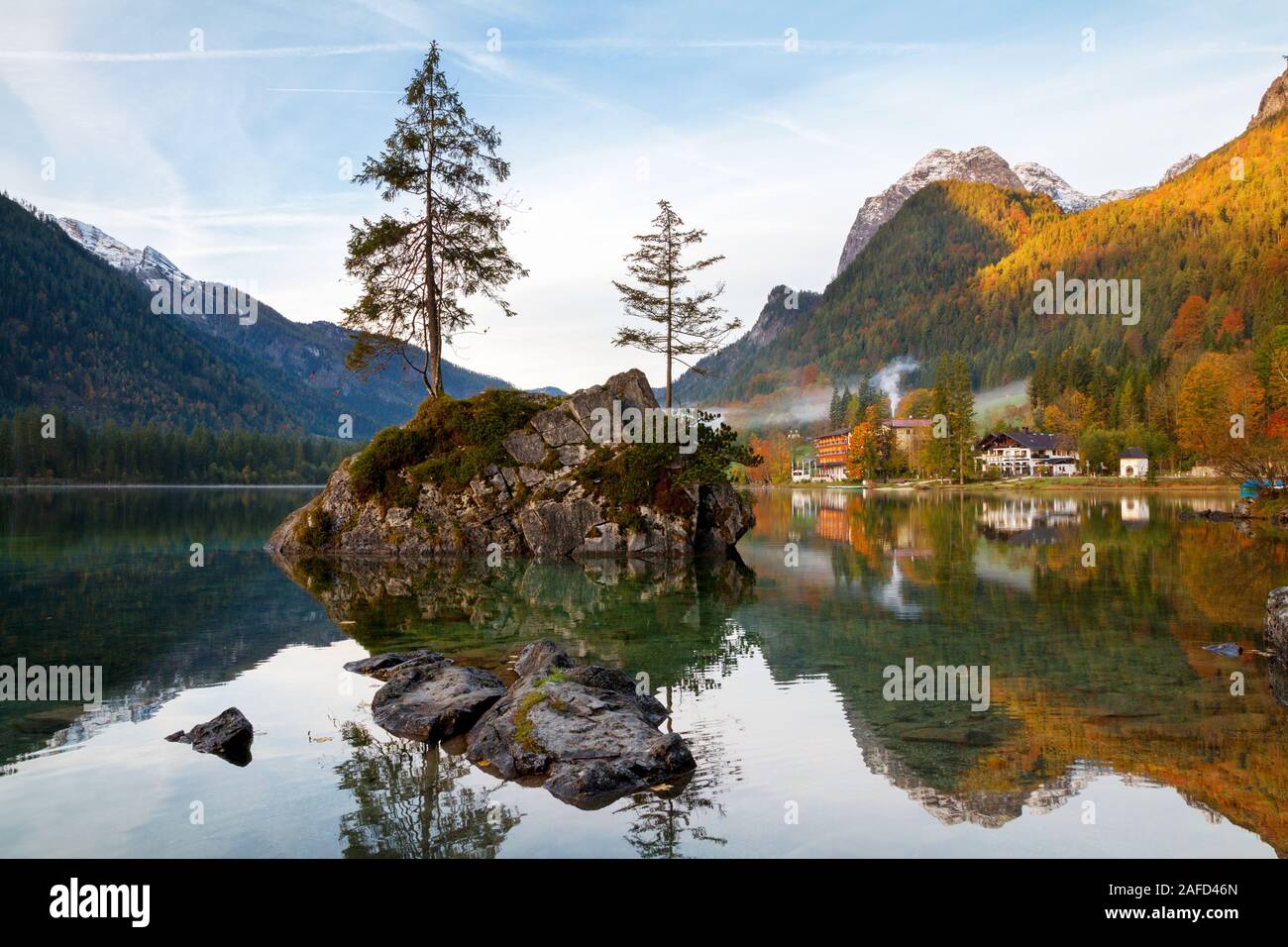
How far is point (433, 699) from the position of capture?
1223cm

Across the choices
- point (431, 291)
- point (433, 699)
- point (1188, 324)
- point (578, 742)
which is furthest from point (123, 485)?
point (1188, 324)

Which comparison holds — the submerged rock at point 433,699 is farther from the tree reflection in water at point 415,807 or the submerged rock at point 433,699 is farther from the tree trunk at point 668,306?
the tree trunk at point 668,306

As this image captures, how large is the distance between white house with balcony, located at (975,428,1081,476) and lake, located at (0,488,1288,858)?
133 metres

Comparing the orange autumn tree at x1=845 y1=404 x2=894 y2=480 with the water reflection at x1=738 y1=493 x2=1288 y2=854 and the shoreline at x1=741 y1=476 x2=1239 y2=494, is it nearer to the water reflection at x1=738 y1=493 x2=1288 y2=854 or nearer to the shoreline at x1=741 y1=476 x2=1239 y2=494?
the shoreline at x1=741 y1=476 x2=1239 y2=494

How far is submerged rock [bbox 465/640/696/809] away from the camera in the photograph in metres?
9.33

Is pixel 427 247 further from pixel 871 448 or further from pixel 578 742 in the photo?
pixel 871 448

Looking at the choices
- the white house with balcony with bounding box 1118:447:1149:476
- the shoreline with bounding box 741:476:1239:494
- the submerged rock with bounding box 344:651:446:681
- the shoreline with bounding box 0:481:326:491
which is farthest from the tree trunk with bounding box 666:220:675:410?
the white house with balcony with bounding box 1118:447:1149:476

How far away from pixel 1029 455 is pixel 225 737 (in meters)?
164

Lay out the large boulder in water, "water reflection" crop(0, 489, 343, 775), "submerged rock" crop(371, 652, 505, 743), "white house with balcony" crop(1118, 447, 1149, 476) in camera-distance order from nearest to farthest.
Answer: "submerged rock" crop(371, 652, 505, 743) < "water reflection" crop(0, 489, 343, 775) < the large boulder in water < "white house with balcony" crop(1118, 447, 1149, 476)

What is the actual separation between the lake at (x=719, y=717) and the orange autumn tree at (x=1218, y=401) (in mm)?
54003

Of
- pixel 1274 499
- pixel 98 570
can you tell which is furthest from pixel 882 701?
pixel 1274 499
